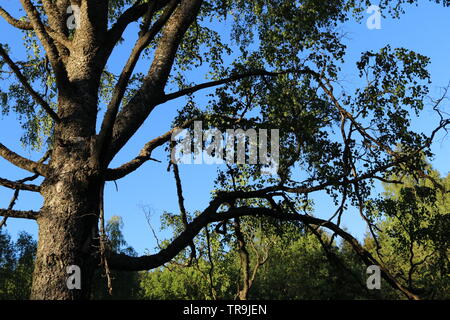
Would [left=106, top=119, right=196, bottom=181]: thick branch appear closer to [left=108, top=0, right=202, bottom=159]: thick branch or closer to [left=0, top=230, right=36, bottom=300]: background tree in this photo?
[left=108, top=0, right=202, bottom=159]: thick branch

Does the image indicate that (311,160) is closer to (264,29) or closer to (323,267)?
(264,29)

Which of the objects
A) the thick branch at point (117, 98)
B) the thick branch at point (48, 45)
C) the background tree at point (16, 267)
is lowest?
the background tree at point (16, 267)

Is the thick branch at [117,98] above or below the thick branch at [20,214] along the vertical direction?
above

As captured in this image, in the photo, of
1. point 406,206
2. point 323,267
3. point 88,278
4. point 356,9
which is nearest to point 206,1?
point 356,9

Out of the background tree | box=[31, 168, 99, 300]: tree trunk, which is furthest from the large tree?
the background tree

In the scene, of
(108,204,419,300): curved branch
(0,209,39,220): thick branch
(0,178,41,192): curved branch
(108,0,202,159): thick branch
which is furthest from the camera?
(108,0,202,159): thick branch

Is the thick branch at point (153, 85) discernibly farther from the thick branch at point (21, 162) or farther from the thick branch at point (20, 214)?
the thick branch at point (20, 214)

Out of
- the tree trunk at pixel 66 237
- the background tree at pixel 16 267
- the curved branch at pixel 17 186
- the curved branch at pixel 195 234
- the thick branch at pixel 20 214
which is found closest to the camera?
the tree trunk at pixel 66 237

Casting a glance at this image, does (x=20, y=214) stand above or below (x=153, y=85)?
below

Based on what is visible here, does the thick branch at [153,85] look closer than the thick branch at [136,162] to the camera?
No

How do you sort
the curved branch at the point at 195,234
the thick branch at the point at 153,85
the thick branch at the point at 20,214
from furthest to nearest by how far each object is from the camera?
the thick branch at the point at 153,85, the curved branch at the point at 195,234, the thick branch at the point at 20,214

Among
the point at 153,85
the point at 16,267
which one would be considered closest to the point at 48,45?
the point at 153,85

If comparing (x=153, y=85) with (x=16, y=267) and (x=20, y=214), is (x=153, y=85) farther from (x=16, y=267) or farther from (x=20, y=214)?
(x=16, y=267)

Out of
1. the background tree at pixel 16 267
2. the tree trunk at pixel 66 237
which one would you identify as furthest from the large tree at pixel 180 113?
the background tree at pixel 16 267
